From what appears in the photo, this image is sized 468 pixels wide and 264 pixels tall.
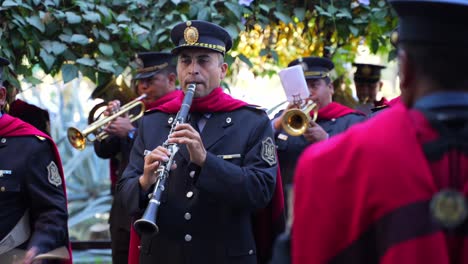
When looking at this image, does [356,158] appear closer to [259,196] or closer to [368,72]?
[259,196]

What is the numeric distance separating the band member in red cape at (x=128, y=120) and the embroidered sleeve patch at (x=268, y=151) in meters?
1.88

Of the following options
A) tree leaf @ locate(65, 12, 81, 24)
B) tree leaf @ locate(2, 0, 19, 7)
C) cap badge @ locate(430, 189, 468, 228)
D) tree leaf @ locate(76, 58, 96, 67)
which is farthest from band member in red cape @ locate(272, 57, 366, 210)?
cap badge @ locate(430, 189, 468, 228)

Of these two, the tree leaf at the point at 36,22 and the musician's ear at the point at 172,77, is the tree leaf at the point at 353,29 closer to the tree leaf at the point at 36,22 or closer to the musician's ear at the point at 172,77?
the musician's ear at the point at 172,77

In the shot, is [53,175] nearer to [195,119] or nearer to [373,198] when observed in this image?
[195,119]

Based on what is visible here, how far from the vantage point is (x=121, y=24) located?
21.7 ft

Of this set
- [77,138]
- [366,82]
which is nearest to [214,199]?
[77,138]

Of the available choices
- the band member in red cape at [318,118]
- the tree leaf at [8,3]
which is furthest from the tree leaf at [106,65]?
the band member in red cape at [318,118]

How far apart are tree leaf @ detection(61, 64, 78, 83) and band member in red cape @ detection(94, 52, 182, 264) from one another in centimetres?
52

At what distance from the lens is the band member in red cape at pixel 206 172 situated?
477 centimetres

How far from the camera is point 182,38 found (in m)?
5.35

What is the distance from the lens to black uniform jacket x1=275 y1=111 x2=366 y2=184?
727 centimetres

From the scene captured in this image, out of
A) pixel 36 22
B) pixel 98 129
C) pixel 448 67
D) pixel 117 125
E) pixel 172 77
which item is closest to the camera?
pixel 448 67

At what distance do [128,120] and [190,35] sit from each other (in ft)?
6.94

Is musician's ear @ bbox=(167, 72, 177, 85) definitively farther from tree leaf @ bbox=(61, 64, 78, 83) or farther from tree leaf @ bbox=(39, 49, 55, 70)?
tree leaf @ bbox=(39, 49, 55, 70)
